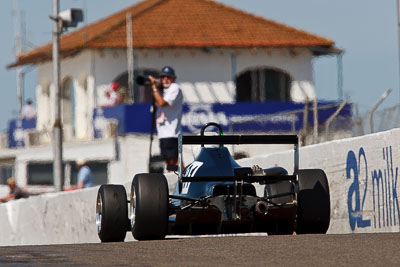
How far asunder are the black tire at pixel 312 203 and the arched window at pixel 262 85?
3871 cm

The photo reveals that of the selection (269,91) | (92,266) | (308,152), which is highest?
(269,91)

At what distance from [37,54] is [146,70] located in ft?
19.6

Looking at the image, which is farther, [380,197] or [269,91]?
[269,91]

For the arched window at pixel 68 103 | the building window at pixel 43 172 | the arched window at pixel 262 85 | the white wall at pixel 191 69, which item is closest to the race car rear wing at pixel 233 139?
the building window at pixel 43 172

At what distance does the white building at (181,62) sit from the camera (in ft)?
164

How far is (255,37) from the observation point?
2036 inches

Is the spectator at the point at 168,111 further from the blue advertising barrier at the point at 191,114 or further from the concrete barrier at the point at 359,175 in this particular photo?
the blue advertising barrier at the point at 191,114

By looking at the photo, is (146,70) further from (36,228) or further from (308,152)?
(308,152)

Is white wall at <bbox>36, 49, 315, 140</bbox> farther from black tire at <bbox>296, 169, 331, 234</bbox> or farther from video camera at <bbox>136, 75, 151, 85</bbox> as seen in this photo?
black tire at <bbox>296, 169, 331, 234</bbox>

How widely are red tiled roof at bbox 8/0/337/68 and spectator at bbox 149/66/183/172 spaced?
102 feet

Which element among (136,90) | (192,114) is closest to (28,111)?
(136,90)

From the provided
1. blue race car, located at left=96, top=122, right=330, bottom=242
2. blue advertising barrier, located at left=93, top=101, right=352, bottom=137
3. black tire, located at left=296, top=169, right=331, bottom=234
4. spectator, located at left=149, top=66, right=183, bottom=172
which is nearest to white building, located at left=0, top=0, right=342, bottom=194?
blue advertising barrier, located at left=93, top=101, right=352, bottom=137

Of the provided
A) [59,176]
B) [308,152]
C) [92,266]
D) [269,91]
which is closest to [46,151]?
[269,91]

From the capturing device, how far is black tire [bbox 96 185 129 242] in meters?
12.9
